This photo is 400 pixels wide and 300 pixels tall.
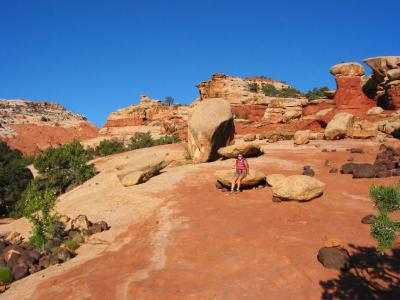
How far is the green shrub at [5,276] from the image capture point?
891 centimetres

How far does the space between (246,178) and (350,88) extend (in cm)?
2288

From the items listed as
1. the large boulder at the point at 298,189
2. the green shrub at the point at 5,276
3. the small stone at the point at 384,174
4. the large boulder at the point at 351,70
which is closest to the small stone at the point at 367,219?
the large boulder at the point at 298,189

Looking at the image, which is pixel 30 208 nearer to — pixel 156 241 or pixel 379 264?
→ pixel 156 241

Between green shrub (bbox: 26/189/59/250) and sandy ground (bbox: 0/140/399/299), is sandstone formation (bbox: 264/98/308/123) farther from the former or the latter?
green shrub (bbox: 26/189/59/250)

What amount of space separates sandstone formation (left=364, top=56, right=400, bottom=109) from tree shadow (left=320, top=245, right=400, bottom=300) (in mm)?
25235

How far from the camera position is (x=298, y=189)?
1204cm

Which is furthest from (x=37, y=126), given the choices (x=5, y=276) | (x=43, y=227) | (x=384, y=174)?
(x=384, y=174)

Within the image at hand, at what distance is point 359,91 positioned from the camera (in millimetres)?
32781

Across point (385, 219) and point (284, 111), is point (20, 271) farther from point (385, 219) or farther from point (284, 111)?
point (284, 111)

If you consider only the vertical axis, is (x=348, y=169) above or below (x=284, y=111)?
below

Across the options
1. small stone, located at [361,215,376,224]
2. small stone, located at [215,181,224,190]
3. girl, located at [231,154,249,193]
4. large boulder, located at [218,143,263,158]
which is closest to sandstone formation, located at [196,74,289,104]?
large boulder, located at [218,143,263,158]

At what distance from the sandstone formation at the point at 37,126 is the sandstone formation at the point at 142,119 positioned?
8.74 m

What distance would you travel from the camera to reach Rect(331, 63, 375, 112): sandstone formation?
1287 inches

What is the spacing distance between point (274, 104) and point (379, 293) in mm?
33218
